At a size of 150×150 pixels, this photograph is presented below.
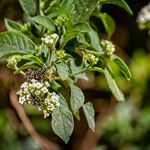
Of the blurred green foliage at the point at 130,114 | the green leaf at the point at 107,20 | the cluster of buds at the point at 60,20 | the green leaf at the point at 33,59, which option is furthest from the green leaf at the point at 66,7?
the blurred green foliage at the point at 130,114

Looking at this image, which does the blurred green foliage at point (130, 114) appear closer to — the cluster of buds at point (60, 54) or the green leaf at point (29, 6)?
the green leaf at point (29, 6)

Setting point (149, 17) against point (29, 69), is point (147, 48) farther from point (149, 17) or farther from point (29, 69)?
point (29, 69)

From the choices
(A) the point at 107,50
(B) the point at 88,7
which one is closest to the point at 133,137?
(A) the point at 107,50

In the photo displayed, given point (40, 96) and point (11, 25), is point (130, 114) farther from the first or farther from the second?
point (40, 96)

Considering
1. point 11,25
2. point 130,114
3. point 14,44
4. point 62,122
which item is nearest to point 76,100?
point 62,122

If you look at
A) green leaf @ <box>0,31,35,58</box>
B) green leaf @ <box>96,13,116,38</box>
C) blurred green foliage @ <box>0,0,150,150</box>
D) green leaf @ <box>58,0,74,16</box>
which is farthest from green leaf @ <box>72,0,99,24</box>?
blurred green foliage @ <box>0,0,150,150</box>

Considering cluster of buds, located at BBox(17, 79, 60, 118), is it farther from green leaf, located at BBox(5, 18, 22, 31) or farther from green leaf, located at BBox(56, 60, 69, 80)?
green leaf, located at BBox(5, 18, 22, 31)

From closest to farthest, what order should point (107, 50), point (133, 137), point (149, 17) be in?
point (107, 50)
point (149, 17)
point (133, 137)

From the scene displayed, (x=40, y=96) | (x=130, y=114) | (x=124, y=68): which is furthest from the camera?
(x=130, y=114)
